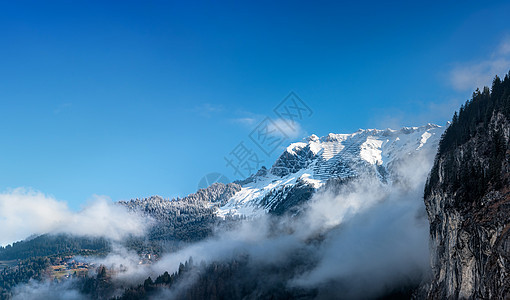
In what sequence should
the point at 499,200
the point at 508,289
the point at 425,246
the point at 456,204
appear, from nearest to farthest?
the point at 508,289
the point at 499,200
the point at 456,204
the point at 425,246

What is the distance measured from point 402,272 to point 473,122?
345 feet

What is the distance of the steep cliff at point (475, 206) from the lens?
75.2 metres

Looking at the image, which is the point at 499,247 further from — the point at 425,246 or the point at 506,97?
the point at 425,246

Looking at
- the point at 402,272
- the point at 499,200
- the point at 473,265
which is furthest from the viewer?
the point at 402,272

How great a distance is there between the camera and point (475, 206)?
8538 centimetres

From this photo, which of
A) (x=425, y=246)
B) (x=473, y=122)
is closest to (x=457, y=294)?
(x=473, y=122)

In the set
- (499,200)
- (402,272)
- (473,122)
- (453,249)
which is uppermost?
(473,122)

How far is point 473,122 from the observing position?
358 feet

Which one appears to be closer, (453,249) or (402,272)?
(453,249)

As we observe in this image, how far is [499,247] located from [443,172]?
1607 inches

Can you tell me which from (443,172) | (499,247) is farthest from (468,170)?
(499,247)

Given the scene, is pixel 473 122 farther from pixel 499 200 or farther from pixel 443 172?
pixel 499 200

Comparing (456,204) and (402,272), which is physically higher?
(456,204)

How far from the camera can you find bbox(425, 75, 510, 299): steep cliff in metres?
75.2
